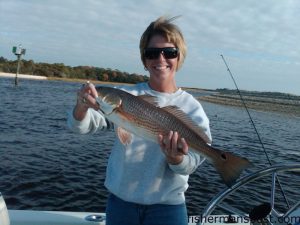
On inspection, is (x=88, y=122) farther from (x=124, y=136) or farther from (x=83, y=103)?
(x=124, y=136)

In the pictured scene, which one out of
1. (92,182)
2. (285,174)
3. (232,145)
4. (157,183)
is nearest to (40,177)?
(92,182)

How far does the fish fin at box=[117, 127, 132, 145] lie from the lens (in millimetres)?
3404

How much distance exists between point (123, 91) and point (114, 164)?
26.6 inches

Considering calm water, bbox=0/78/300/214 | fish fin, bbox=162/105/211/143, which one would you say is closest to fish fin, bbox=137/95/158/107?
fish fin, bbox=162/105/211/143

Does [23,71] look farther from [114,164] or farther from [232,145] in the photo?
[114,164]

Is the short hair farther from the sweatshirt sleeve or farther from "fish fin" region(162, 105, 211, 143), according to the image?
the sweatshirt sleeve

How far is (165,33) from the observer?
3.54 m

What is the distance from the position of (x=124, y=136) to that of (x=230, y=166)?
0.98 m

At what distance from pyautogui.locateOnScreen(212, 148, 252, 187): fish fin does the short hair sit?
0.98 metres

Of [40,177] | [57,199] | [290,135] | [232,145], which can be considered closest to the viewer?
[57,199]

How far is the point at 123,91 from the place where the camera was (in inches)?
141

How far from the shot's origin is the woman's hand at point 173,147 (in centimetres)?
323

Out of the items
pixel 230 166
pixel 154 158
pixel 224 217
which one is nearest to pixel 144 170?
pixel 154 158

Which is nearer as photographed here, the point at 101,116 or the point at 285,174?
the point at 101,116
